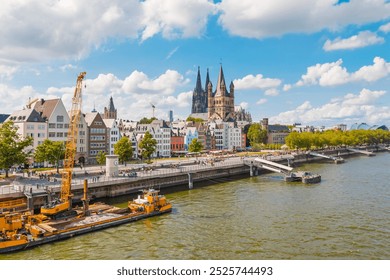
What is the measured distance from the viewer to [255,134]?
612 feet

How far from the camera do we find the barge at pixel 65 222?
3328cm

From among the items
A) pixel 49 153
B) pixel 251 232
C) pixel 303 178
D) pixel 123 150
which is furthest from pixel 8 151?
pixel 303 178

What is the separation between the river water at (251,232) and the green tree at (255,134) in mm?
127263

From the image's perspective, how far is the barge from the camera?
33281 mm

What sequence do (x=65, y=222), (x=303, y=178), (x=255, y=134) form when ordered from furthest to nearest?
(x=255, y=134)
(x=303, y=178)
(x=65, y=222)

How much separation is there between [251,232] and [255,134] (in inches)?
5953

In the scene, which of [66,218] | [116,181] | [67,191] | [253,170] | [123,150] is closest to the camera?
[66,218]

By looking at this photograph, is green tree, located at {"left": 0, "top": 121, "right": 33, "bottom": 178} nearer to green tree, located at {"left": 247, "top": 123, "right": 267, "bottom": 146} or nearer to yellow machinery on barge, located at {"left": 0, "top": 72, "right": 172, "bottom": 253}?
yellow machinery on barge, located at {"left": 0, "top": 72, "right": 172, "bottom": 253}

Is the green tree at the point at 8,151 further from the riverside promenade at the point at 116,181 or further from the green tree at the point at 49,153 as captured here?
the green tree at the point at 49,153

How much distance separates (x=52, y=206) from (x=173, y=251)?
54.5ft

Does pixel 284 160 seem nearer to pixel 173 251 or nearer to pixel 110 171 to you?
pixel 110 171

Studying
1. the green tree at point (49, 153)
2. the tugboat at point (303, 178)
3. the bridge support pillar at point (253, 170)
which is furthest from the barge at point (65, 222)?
the bridge support pillar at point (253, 170)

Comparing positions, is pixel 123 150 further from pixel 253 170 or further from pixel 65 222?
pixel 65 222

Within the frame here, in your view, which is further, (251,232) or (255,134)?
(255,134)
